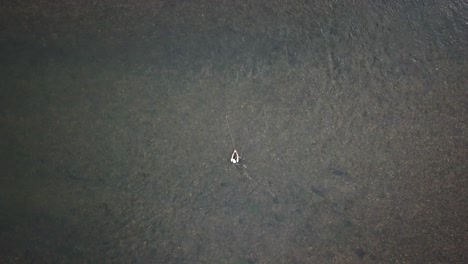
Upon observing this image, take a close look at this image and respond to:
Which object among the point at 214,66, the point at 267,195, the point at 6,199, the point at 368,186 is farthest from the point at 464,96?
the point at 6,199

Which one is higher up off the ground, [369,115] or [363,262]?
[369,115]

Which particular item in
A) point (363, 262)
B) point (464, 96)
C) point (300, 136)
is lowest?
point (363, 262)

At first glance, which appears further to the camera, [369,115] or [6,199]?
[369,115]

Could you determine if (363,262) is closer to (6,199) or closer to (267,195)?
(267,195)

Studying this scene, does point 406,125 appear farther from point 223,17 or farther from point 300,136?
point 223,17

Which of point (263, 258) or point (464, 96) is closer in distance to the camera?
point (263, 258)

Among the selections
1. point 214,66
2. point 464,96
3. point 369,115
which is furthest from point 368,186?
point 214,66
